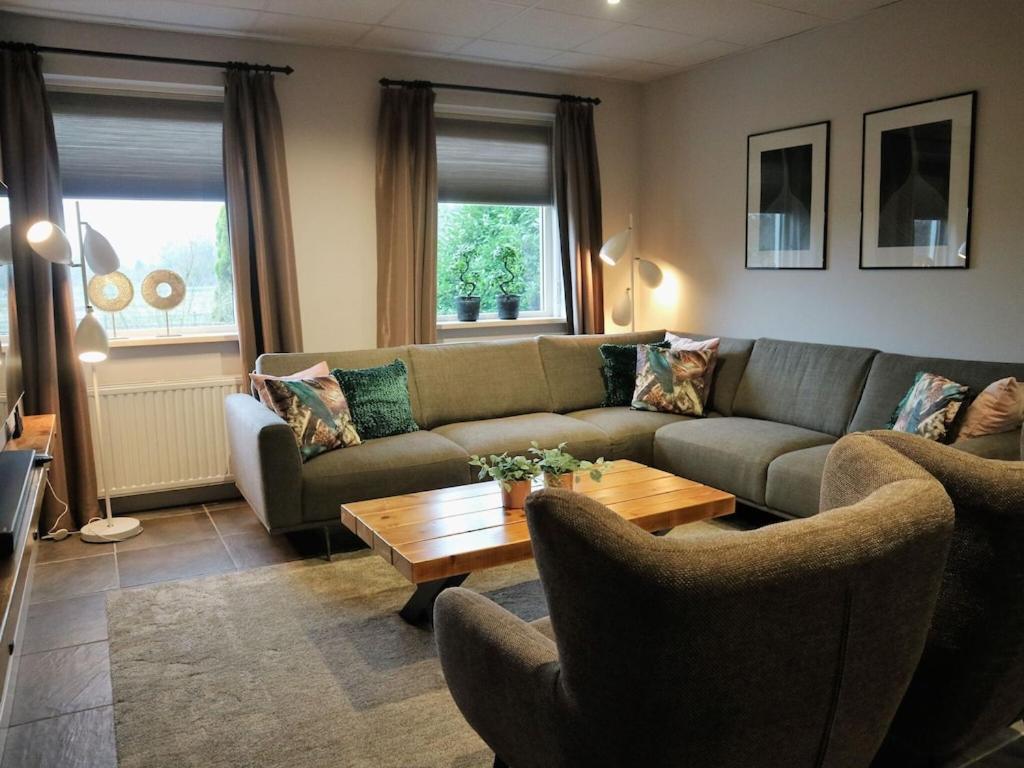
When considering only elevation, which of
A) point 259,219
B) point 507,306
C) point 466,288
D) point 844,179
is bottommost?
point 507,306

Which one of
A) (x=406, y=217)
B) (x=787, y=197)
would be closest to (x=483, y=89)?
(x=406, y=217)

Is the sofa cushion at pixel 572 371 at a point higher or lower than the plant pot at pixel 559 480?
higher

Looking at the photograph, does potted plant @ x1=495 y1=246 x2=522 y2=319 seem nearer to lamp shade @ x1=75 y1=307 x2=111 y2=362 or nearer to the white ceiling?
the white ceiling

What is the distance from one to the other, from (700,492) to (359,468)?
56.6 inches

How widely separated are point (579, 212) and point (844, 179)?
1.64 metres

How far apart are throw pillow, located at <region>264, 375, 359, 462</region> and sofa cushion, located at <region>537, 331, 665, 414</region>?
1.32m

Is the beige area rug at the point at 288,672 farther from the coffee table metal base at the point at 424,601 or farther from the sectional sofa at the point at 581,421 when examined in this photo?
the sectional sofa at the point at 581,421

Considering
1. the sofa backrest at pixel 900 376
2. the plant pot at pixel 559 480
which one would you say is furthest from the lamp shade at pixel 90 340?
the sofa backrest at pixel 900 376

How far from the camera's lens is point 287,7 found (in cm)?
388

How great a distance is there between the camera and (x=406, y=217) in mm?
4773

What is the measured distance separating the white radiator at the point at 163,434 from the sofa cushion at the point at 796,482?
9.04 feet

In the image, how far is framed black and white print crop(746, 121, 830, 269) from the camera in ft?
14.6

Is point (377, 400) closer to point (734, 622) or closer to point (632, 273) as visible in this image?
point (632, 273)

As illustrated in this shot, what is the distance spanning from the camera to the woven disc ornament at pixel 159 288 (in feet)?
14.1
